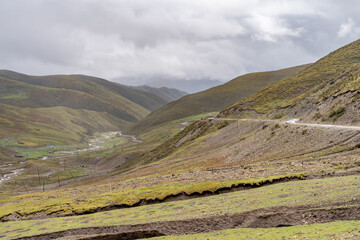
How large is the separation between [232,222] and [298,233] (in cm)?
882

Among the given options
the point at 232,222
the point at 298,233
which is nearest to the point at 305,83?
the point at 232,222

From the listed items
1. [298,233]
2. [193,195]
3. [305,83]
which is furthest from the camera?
[305,83]

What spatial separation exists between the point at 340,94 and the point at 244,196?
173ft

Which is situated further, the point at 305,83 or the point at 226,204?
the point at 305,83

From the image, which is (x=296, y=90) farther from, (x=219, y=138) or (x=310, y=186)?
(x=310, y=186)

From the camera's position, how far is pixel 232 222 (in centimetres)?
3005

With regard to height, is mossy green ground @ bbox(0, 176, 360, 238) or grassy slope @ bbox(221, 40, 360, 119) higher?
grassy slope @ bbox(221, 40, 360, 119)

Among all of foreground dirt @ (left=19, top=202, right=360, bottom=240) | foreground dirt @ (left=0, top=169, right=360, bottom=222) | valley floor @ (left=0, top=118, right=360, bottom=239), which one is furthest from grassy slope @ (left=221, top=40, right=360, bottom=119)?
foreground dirt @ (left=19, top=202, right=360, bottom=240)

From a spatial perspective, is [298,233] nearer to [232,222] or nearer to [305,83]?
[232,222]

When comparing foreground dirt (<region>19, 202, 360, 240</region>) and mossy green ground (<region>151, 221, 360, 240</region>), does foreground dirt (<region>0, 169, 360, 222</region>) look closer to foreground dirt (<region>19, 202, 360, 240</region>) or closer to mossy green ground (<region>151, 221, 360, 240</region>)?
foreground dirt (<region>19, 202, 360, 240</region>)

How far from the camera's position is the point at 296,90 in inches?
5418

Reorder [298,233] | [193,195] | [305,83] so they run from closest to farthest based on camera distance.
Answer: [298,233] < [193,195] < [305,83]

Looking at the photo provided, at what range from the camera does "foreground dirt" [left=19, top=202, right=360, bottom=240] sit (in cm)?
2517

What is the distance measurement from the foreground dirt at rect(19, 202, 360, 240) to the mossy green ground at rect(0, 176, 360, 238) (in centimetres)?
83
